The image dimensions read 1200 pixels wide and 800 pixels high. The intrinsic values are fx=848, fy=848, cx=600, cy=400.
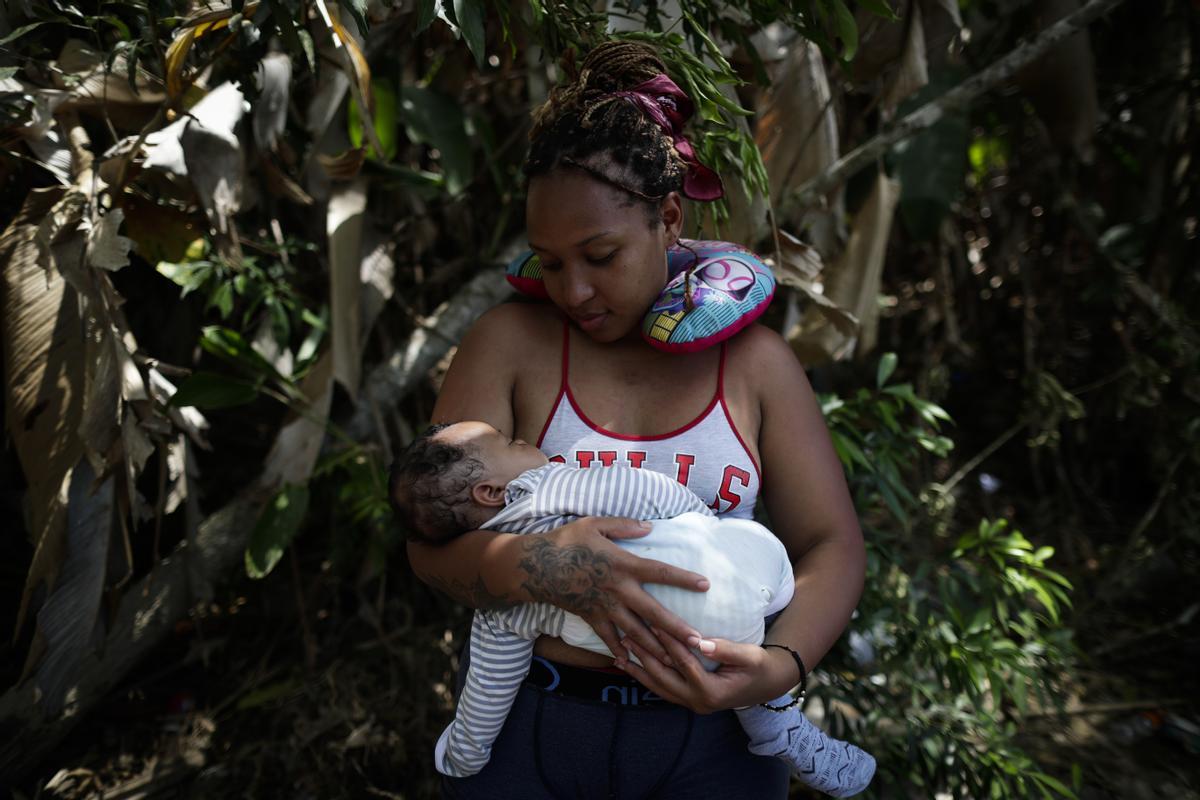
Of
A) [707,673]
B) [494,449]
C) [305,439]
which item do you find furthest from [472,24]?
[305,439]

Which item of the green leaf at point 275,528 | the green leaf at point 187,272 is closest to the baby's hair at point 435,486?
the green leaf at point 275,528

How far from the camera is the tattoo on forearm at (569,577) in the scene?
1.30m

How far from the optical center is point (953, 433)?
14.2ft

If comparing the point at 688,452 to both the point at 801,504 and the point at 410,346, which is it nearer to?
the point at 801,504

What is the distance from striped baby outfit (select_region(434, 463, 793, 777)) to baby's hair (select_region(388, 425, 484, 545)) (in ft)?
0.22

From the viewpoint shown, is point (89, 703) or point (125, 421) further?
point (89, 703)

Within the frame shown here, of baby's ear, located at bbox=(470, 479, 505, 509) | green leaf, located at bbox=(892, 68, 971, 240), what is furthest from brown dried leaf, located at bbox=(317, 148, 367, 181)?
green leaf, located at bbox=(892, 68, 971, 240)

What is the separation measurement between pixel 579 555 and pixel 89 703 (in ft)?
5.91

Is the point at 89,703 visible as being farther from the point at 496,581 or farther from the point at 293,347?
the point at 496,581

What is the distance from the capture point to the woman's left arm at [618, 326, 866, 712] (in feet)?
4.72

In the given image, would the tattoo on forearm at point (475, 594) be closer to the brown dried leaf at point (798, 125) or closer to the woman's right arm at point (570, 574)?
the woman's right arm at point (570, 574)

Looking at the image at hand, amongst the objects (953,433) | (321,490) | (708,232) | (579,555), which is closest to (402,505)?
(579,555)

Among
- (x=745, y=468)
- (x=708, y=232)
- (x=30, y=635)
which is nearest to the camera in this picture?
(x=745, y=468)

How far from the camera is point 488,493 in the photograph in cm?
145
